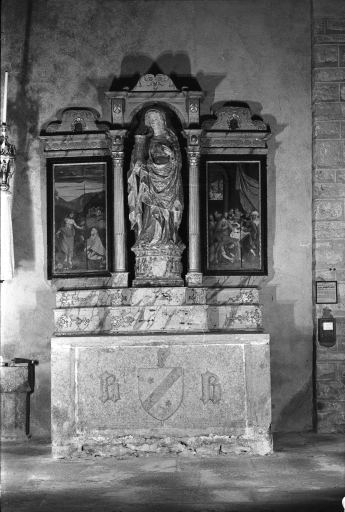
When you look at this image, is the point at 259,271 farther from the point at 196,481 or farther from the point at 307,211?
the point at 196,481

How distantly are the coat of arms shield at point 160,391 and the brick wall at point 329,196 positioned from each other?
1585mm

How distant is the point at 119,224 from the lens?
305 inches

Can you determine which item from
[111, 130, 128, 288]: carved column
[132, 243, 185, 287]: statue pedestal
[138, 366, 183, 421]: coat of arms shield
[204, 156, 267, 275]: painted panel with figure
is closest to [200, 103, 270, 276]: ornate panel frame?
[204, 156, 267, 275]: painted panel with figure

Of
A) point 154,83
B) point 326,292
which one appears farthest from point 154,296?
point 154,83

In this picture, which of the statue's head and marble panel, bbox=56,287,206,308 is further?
the statue's head

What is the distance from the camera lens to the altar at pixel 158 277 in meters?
7.19

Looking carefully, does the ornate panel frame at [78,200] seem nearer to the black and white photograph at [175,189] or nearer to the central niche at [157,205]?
the black and white photograph at [175,189]

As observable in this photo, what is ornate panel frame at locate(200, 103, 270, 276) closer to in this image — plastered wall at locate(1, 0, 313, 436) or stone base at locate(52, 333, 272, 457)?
plastered wall at locate(1, 0, 313, 436)

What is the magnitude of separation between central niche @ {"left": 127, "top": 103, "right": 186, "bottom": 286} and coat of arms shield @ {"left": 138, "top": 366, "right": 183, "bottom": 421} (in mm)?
852

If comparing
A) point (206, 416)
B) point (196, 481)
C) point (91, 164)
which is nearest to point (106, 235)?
point (91, 164)

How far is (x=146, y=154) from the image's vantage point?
25.5 ft

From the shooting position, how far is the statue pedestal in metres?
7.59

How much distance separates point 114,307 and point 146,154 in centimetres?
147

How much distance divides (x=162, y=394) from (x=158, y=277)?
3.56 feet
